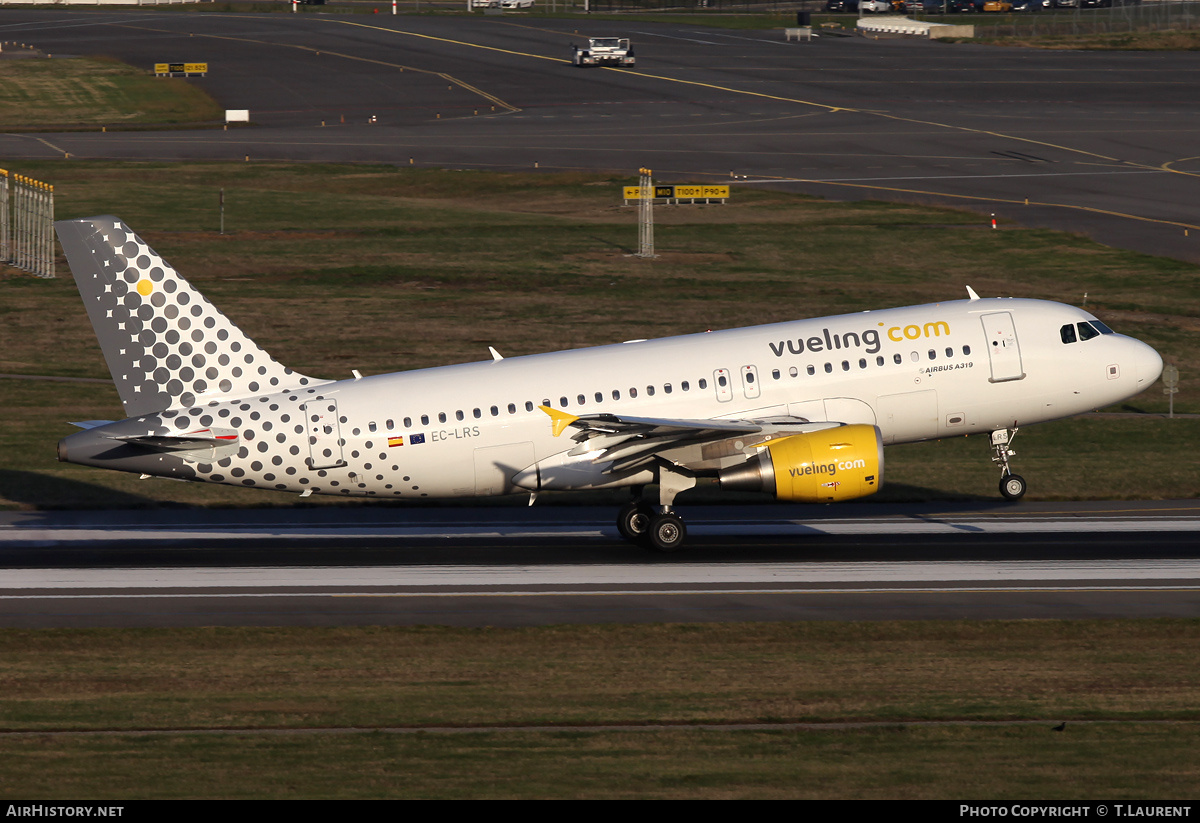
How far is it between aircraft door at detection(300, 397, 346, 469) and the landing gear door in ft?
52.3

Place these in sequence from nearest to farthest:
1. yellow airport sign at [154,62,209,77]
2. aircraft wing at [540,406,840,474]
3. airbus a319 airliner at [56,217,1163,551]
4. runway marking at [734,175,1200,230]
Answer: aircraft wing at [540,406,840,474]
airbus a319 airliner at [56,217,1163,551]
runway marking at [734,175,1200,230]
yellow airport sign at [154,62,209,77]

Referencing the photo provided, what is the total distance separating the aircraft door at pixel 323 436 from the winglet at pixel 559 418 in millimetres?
4763

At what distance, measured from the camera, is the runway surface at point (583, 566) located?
29.8 m

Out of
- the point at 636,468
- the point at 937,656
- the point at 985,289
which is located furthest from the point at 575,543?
the point at 985,289

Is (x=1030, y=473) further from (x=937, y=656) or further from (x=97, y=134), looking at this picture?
(x=97, y=134)

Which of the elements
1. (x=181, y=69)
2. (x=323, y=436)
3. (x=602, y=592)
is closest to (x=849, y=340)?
(x=602, y=592)

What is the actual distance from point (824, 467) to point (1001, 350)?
6.61 meters

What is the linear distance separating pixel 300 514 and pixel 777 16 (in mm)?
161486

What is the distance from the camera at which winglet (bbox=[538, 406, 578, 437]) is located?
104 feet

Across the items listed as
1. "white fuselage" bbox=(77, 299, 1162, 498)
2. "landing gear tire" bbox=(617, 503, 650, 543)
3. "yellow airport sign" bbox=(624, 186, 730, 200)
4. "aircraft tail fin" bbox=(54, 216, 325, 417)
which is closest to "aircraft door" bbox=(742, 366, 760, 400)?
"white fuselage" bbox=(77, 299, 1162, 498)

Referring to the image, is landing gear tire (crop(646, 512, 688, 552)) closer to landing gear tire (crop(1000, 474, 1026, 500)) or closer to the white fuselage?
the white fuselage

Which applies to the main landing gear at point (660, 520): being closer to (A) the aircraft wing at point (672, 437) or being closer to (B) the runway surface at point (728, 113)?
(A) the aircraft wing at point (672, 437)

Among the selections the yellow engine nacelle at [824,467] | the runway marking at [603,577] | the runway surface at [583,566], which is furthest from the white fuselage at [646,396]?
the runway surface at [583,566]

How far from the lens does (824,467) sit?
104 ft
